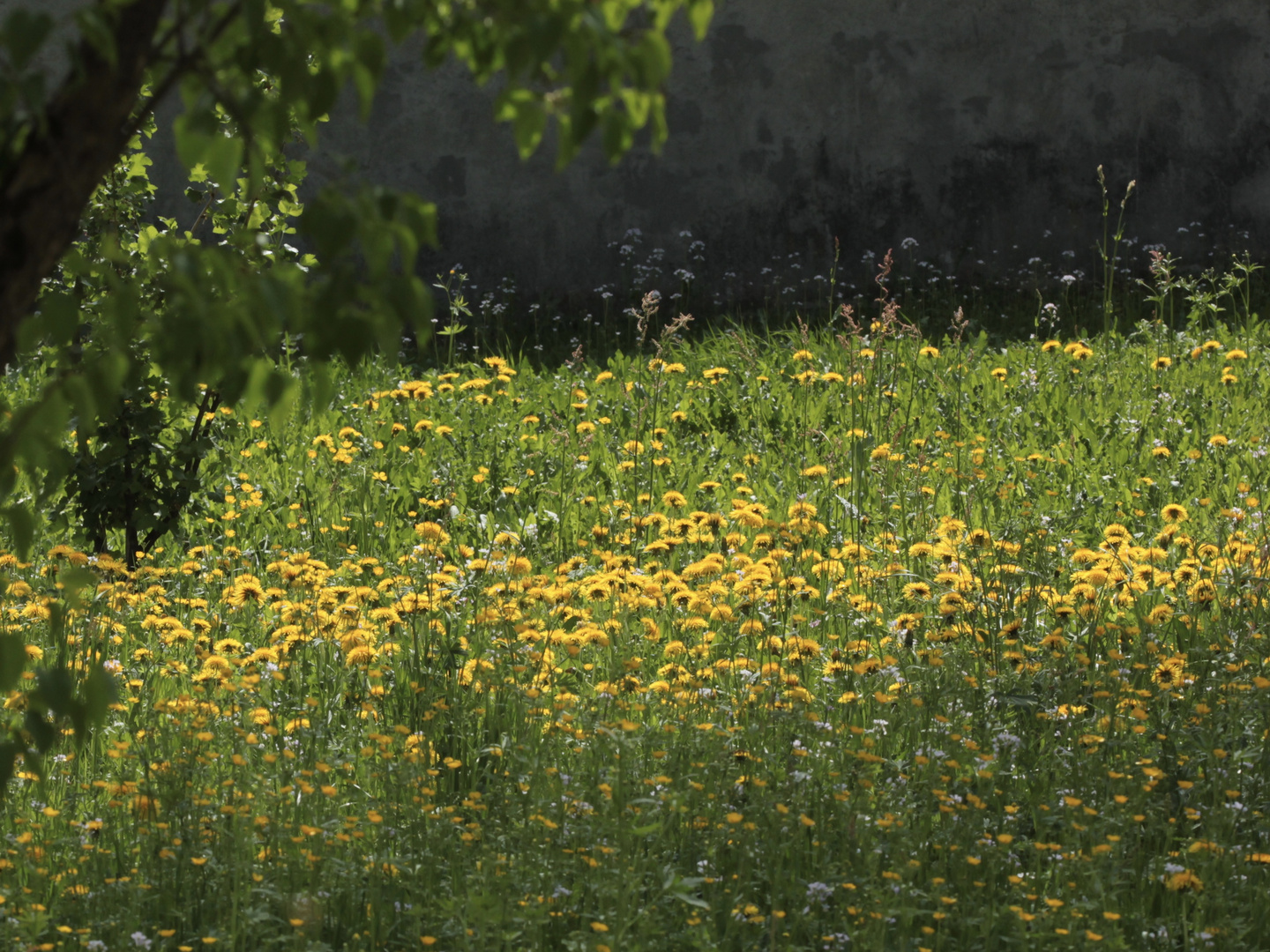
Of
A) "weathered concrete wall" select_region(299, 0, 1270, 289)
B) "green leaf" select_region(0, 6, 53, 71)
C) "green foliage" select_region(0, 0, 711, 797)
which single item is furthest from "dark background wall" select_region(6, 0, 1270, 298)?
"green leaf" select_region(0, 6, 53, 71)

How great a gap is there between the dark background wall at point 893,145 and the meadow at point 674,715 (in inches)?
188

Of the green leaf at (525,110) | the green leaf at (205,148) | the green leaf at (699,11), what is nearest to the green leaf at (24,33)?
the green leaf at (205,148)

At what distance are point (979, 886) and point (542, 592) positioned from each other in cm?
143

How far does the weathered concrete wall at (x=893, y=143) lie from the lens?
10.5m

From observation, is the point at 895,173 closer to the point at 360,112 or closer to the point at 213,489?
the point at 213,489

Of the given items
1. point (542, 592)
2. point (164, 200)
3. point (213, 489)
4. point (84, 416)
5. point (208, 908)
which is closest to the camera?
point (84, 416)

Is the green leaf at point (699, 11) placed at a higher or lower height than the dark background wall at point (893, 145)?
lower

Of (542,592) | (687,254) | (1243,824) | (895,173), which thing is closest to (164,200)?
Answer: (687,254)

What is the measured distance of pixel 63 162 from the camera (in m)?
1.64

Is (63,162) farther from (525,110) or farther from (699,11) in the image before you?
(699,11)

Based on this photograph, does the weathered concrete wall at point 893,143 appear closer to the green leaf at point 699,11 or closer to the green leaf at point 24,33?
the green leaf at point 699,11

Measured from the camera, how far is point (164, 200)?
33.6 feet

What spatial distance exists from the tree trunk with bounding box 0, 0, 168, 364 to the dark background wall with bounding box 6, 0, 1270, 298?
8.84 meters

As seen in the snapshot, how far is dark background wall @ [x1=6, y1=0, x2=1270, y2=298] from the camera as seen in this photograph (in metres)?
10.5
